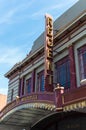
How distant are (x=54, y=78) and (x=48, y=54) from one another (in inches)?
70.4

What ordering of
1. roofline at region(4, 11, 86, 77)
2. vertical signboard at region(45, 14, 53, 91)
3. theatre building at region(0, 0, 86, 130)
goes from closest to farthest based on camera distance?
theatre building at region(0, 0, 86, 130) < roofline at region(4, 11, 86, 77) < vertical signboard at region(45, 14, 53, 91)

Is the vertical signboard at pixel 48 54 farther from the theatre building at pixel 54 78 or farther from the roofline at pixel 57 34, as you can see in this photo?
the roofline at pixel 57 34

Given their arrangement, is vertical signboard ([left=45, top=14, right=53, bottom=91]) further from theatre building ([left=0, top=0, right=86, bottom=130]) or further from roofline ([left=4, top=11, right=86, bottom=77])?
roofline ([left=4, top=11, right=86, bottom=77])

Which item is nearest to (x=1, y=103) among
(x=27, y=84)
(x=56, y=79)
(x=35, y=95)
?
(x=27, y=84)

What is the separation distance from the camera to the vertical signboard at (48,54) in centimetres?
1808

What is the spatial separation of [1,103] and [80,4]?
30923 mm

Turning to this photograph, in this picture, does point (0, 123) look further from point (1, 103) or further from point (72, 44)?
point (1, 103)

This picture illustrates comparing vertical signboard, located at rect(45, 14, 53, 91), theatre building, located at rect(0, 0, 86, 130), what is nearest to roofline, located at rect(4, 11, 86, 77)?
theatre building, located at rect(0, 0, 86, 130)

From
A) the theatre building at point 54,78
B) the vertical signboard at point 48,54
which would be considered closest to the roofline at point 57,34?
the theatre building at point 54,78

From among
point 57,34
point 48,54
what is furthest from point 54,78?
point 57,34

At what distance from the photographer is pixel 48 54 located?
18.9 m

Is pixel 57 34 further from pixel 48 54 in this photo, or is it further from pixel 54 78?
pixel 54 78

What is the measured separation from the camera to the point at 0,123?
19.5 m

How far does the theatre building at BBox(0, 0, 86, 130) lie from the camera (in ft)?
55.0
